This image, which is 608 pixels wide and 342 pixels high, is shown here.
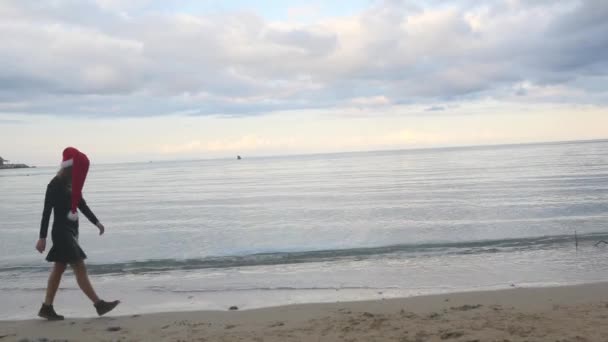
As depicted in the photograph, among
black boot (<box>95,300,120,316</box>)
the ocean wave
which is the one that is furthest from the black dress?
the ocean wave

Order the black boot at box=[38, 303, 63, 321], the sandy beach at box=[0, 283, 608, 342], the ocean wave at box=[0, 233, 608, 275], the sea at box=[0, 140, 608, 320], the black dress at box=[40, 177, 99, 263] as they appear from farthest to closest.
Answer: the ocean wave at box=[0, 233, 608, 275] < the sea at box=[0, 140, 608, 320] < the black boot at box=[38, 303, 63, 321] < the black dress at box=[40, 177, 99, 263] < the sandy beach at box=[0, 283, 608, 342]

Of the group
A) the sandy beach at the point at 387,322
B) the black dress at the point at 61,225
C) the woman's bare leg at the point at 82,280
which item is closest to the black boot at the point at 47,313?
the sandy beach at the point at 387,322

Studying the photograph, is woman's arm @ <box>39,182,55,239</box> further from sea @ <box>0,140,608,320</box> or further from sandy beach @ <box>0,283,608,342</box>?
sea @ <box>0,140,608,320</box>

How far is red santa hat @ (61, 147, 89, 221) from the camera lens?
6543 millimetres

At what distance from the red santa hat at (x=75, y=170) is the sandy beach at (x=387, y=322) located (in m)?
1.55

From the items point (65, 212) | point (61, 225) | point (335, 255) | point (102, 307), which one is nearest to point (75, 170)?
point (65, 212)

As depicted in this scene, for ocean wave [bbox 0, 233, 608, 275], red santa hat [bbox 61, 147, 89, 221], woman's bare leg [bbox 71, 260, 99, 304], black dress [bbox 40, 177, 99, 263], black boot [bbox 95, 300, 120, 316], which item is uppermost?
red santa hat [bbox 61, 147, 89, 221]

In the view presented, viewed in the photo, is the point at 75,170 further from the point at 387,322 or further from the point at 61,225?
the point at 387,322

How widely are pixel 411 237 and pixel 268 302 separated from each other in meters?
7.28

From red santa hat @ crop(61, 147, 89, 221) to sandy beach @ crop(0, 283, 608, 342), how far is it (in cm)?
155

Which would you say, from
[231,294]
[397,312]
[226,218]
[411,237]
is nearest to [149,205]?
[226,218]

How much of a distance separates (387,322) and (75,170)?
442 cm

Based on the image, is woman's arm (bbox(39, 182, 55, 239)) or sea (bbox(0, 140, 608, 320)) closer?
woman's arm (bbox(39, 182, 55, 239))

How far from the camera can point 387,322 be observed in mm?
5785
